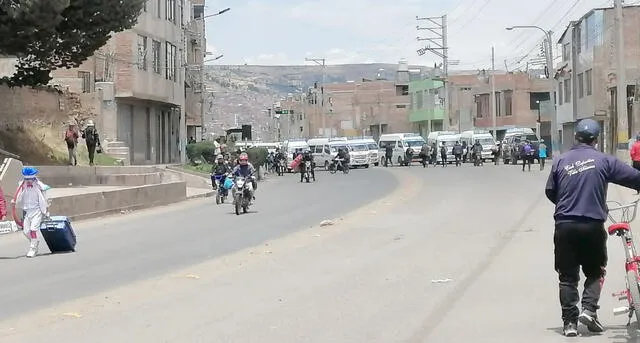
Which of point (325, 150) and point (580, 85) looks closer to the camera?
point (580, 85)

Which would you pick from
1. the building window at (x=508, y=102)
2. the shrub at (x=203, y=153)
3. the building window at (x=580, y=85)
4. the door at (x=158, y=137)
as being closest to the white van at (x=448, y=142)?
the building window at (x=580, y=85)

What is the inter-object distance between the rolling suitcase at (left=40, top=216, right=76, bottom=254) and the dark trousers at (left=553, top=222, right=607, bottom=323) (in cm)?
1118

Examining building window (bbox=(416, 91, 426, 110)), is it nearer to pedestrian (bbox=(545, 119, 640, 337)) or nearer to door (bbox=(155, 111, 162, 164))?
door (bbox=(155, 111, 162, 164))

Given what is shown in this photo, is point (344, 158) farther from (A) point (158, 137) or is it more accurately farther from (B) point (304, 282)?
(B) point (304, 282)

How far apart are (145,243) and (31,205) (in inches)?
107

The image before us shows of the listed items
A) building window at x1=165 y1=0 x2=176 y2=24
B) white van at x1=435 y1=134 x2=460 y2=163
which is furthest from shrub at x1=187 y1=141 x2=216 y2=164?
white van at x1=435 y1=134 x2=460 y2=163

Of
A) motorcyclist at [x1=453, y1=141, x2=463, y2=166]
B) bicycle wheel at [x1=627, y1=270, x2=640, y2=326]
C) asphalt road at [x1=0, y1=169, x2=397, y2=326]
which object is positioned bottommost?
asphalt road at [x1=0, y1=169, x2=397, y2=326]

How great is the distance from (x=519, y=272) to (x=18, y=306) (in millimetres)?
6314

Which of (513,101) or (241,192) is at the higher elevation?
(513,101)

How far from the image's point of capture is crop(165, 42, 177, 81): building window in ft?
182

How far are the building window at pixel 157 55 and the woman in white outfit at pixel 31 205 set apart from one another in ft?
118

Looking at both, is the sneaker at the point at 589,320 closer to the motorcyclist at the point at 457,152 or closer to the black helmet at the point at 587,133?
the black helmet at the point at 587,133

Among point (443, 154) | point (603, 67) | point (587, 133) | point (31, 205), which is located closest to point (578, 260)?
point (587, 133)

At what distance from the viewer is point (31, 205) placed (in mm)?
16875
